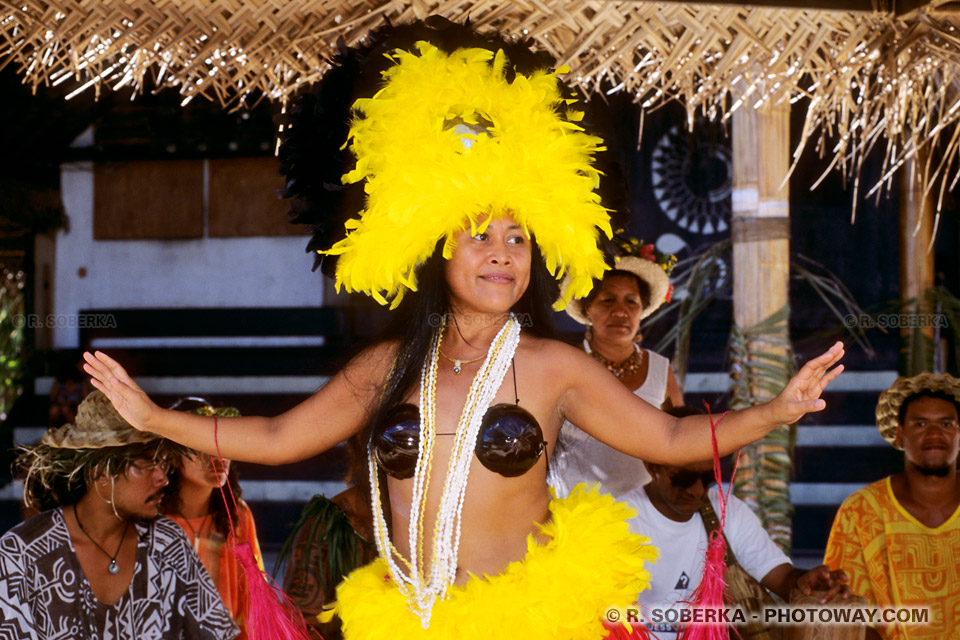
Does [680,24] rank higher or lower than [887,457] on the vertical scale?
higher

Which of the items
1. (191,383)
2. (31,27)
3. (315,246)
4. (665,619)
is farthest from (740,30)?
(191,383)

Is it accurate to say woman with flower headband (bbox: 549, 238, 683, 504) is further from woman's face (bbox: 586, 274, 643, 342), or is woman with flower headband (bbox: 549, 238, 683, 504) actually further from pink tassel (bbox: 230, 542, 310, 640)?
pink tassel (bbox: 230, 542, 310, 640)

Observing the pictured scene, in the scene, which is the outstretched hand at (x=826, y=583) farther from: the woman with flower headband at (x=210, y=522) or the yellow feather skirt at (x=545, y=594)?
the woman with flower headband at (x=210, y=522)

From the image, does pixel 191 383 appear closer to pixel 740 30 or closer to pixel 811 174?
pixel 811 174

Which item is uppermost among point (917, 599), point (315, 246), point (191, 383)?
point (315, 246)

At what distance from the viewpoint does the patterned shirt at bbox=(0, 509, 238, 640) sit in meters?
2.93

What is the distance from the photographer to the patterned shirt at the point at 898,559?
3.52m

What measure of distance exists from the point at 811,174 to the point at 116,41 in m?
5.67

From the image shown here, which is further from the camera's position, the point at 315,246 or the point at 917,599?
the point at 917,599

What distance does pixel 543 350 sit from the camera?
2582mm

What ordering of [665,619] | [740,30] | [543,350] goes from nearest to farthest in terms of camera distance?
[543,350] → [740,30] → [665,619]

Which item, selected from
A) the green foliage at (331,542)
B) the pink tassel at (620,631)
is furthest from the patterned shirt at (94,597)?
the pink tassel at (620,631)

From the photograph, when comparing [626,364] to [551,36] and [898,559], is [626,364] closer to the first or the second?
[898,559]

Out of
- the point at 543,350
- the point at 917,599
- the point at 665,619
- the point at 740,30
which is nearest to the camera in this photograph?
the point at 543,350
